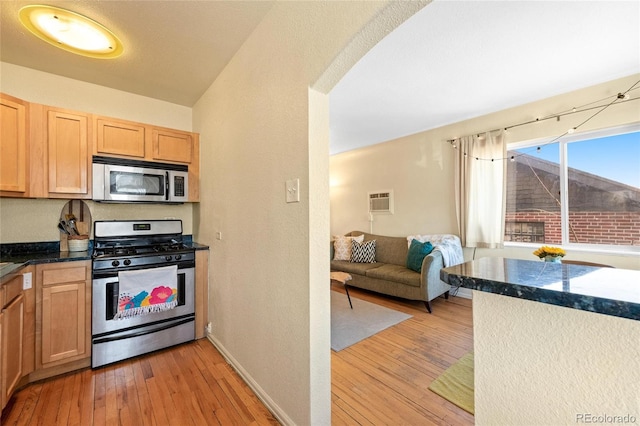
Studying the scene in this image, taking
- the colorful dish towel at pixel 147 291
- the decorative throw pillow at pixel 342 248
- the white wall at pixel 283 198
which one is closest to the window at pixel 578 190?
the decorative throw pillow at pixel 342 248

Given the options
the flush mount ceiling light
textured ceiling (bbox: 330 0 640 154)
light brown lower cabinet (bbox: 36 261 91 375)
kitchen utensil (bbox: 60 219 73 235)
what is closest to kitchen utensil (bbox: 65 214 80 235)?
kitchen utensil (bbox: 60 219 73 235)

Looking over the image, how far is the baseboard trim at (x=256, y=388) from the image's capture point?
1.56 metres

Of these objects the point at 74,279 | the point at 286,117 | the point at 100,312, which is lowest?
the point at 100,312

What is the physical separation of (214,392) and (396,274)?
A: 2562mm

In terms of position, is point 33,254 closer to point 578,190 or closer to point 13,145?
point 13,145

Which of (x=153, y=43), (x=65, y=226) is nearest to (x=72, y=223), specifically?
(x=65, y=226)

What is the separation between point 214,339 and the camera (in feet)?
8.21

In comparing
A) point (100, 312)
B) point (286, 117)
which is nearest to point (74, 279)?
point (100, 312)

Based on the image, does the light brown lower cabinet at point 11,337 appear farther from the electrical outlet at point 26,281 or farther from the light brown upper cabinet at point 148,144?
the light brown upper cabinet at point 148,144

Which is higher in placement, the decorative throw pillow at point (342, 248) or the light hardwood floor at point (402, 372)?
the decorative throw pillow at point (342, 248)

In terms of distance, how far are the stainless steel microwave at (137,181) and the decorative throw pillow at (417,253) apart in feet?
9.83

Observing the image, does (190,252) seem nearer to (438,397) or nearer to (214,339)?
(214,339)

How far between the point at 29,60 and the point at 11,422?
276 centimetres

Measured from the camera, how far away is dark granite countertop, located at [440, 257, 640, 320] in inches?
19.9
